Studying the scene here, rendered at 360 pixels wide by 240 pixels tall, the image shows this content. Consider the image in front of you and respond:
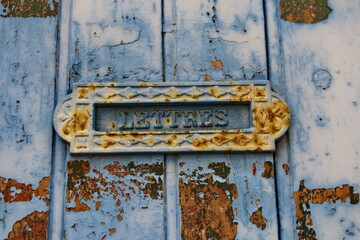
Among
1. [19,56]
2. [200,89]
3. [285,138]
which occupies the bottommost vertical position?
[285,138]

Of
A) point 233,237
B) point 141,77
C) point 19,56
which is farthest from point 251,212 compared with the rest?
point 19,56

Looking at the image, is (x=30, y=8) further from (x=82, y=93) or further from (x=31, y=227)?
(x=31, y=227)

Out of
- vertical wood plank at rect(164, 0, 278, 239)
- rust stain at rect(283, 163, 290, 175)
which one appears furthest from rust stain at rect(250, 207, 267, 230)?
rust stain at rect(283, 163, 290, 175)

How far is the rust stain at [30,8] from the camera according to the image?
110 centimetres

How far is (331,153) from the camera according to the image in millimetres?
1028

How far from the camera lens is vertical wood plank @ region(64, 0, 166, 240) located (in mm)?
982

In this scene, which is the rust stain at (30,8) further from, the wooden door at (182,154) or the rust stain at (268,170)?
the rust stain at (268,170)

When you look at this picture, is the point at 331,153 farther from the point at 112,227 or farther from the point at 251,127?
the point at 112,227

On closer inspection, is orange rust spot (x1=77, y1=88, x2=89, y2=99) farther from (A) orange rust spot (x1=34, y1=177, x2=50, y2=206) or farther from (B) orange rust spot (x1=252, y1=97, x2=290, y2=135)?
(B) orange rust spot (x1=252, y1=97, x2=290, y2=135)

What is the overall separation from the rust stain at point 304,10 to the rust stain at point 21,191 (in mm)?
756

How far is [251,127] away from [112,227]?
1.36 feet

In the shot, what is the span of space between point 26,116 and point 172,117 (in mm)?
370

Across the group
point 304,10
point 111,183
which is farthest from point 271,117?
point 111,183

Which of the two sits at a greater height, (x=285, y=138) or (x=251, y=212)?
(x=285, y=138)
